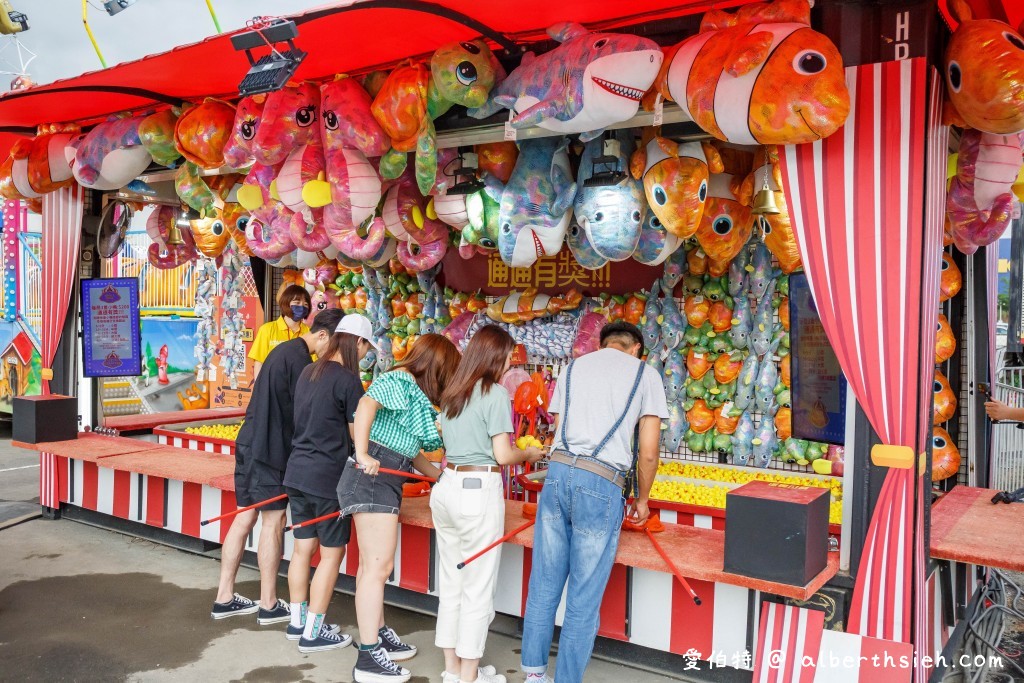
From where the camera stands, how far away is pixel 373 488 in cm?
353

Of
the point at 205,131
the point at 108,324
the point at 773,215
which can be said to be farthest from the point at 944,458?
the point at 108,324

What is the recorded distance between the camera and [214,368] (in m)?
10.4

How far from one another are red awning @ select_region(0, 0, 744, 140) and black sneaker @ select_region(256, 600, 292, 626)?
289 cm

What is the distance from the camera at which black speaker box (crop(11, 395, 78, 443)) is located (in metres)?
6.11

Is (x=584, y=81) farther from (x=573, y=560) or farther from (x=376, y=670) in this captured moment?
(x=376, y=670)

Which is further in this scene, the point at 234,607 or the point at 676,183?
the point at 234,607

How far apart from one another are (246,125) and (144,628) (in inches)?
109

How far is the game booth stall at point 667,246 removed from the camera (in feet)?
10.0

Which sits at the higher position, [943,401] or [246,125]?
[246,125]

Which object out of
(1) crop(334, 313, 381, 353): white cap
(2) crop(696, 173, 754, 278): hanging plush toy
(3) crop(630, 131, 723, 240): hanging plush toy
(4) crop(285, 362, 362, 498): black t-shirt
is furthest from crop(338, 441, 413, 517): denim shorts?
(2) crop(696, 173, 754, 278): hanging plush toy

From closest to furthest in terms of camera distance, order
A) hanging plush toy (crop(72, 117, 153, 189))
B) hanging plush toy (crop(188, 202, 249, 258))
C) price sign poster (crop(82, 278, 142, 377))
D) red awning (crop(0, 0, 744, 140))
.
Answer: red awning (crop(0, 0, 744, 140)), hanging plush toy (crop(72, 117, 153, 189)), price sign poster (crop(82, 278, 142, 377)), hanging plush toy (crop(188, 202, 249, 258))

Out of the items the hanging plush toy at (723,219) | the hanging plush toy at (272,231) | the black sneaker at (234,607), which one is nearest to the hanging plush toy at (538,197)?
the hanging plush toy at (723,219)

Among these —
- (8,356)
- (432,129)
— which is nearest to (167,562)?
(432,129)

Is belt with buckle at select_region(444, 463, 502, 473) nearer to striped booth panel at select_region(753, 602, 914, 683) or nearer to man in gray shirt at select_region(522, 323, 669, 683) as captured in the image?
man in gray shirt at select_region(522, 323, 669, 683)
